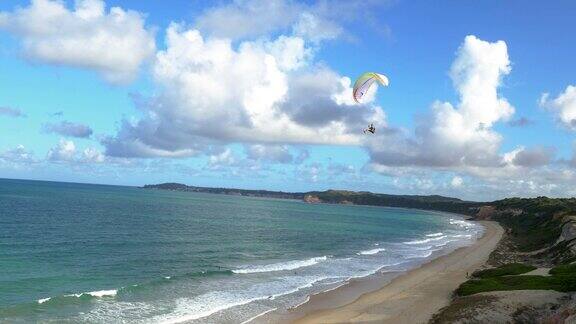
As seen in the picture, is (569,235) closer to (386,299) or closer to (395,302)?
(386,299)

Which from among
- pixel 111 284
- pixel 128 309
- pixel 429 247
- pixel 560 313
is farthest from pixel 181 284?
pixel 429 247

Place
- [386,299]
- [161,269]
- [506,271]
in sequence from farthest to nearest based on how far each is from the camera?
[161,269], [506,271], [386,299]

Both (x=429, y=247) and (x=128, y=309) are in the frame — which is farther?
(x=429, y=247)

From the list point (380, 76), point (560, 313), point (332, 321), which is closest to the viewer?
point (560, 313)

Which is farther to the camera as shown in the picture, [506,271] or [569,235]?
[569,235]

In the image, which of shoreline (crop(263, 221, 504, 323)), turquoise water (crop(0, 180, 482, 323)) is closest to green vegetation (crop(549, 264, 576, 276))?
shoreline (crop(263, 221, 504, 323))

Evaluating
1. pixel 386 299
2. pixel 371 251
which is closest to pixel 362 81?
pixel 386 299

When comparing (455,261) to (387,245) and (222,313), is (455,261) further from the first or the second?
(222,313)
